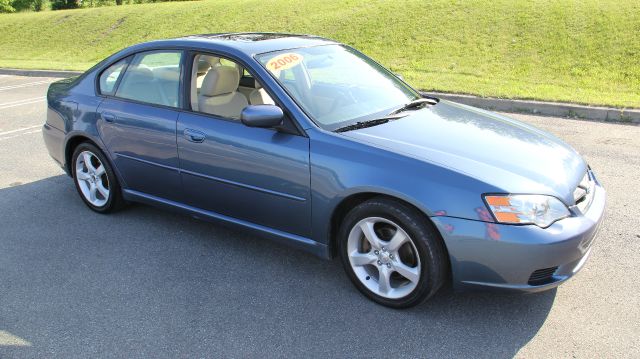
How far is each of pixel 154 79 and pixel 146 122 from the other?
1.29 feet

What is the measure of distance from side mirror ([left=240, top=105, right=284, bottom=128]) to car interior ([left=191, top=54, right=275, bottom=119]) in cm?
52

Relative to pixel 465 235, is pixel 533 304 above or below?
below

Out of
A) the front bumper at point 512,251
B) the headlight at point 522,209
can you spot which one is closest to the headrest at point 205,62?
the front bumper at point 512,251

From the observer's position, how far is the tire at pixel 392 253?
121 inches

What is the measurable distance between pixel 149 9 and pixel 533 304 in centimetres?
2321

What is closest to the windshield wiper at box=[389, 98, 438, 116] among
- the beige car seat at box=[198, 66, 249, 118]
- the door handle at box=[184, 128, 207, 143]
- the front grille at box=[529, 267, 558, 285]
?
the beige car seat at box=[198, 66, 249, 118]

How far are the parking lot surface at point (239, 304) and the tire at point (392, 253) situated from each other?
0.14 m

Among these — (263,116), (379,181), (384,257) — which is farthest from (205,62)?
(384,257)

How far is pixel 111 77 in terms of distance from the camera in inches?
188

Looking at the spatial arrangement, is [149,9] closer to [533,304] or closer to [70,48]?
[70,48]

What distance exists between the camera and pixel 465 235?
2951mm

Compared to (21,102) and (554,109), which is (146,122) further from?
(21,102)

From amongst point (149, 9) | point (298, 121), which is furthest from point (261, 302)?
point (149, 9)

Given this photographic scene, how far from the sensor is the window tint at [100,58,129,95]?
472 centimetres
